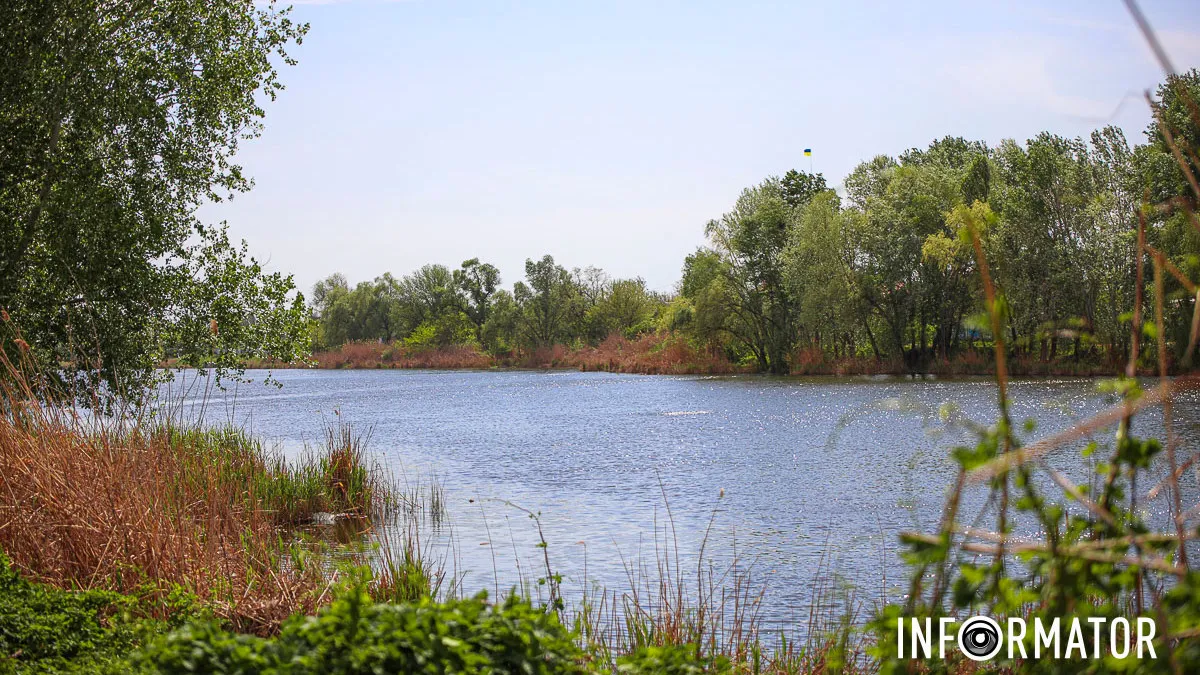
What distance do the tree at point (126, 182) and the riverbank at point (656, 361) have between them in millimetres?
1546

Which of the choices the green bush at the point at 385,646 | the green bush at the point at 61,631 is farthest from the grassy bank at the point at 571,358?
the green bush at the point at 385,646

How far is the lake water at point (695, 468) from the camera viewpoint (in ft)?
37.9

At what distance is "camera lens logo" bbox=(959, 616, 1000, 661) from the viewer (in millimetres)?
3641

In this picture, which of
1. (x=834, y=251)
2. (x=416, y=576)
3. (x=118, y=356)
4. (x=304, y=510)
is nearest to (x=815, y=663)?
(x=416, y=576)

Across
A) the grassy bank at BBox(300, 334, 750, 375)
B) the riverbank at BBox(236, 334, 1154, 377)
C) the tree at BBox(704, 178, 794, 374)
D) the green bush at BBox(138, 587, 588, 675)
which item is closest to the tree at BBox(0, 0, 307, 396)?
the riverbank at BBox(236, 334, 1154, 377)

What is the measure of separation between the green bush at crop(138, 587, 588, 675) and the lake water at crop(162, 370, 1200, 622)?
1273 millimetres

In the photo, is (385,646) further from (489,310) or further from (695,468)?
(489,310)

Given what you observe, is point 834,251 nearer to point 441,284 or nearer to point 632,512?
point 632,512

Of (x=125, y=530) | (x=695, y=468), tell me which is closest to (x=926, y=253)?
(x=695, y=468)

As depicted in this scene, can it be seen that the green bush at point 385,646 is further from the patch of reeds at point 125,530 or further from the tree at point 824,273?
the tree at point 824,273

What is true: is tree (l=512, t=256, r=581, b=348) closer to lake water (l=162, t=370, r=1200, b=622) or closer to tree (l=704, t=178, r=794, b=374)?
tree (l=704, t=178, r=794, b=374)

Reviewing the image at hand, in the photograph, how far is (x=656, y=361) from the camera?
2665 inches

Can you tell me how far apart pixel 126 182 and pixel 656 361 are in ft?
176

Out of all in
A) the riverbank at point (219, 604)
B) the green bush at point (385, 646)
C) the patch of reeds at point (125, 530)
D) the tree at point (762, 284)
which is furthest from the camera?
the tree at point (762, 284)
